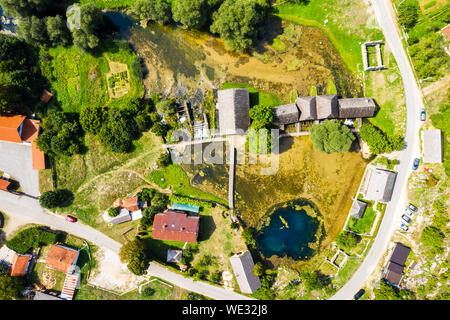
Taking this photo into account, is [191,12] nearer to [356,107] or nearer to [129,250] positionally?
[356,107]

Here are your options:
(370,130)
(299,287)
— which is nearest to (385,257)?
(299,287)

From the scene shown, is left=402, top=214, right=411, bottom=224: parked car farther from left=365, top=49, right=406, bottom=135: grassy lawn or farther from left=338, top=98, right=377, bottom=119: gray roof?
left=338, top=98, right=377, bottom=119: gray roof

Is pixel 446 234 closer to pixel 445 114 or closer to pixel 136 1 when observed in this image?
pixel 445 114

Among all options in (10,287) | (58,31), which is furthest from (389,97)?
(10,287)

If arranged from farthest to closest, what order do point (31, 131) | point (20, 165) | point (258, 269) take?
point (20, 165)
point (31, 131)
point (258, 269)

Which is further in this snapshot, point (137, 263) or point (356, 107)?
point (356, 107)

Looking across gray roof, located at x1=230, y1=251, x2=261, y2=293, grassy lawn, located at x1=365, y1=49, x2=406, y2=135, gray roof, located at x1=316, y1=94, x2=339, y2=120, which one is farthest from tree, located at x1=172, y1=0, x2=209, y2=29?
gray roof, located at x1=230, y1=251, x2=261, y2=293
